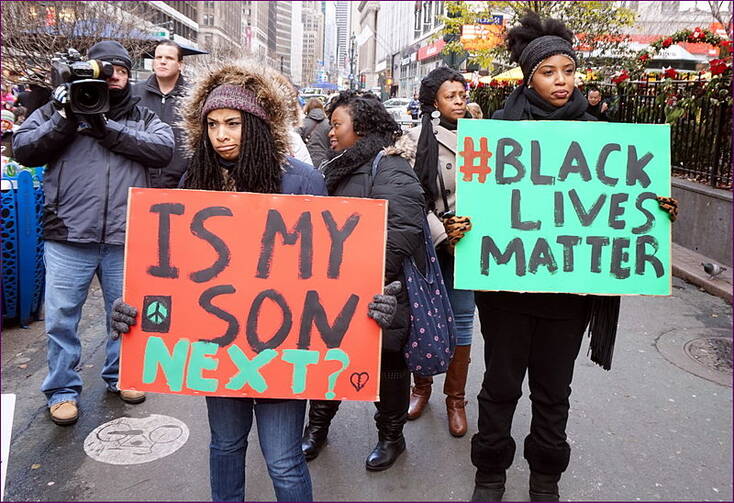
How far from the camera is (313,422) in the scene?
3.50 metres

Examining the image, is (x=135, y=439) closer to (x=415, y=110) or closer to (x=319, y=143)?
(x=319, y=143)

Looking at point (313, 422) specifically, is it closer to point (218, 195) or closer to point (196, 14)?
point (218, 195)

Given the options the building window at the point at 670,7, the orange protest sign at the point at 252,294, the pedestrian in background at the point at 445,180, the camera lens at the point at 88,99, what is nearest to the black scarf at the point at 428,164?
the pedestrian in background at the point at 445,180

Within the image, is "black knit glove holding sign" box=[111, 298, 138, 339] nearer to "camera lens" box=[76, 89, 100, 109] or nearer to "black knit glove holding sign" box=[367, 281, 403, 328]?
"black knit glove holding sign" box=[367, 281, 403, 328]

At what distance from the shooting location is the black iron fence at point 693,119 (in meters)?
7.84

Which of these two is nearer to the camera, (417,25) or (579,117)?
(579,117)

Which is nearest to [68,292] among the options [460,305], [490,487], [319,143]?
[460,305]

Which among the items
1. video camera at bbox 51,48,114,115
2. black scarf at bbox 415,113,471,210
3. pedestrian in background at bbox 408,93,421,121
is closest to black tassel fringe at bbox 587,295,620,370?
black scarf at bbox 415,113,471,210

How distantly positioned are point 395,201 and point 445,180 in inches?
31.5

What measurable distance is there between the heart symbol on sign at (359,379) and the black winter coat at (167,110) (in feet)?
10.2

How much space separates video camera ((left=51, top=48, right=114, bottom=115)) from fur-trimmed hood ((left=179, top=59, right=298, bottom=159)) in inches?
38.8

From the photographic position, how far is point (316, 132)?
24.9ft

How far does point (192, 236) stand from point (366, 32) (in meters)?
154

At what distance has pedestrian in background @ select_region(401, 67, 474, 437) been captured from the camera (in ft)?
11.6
